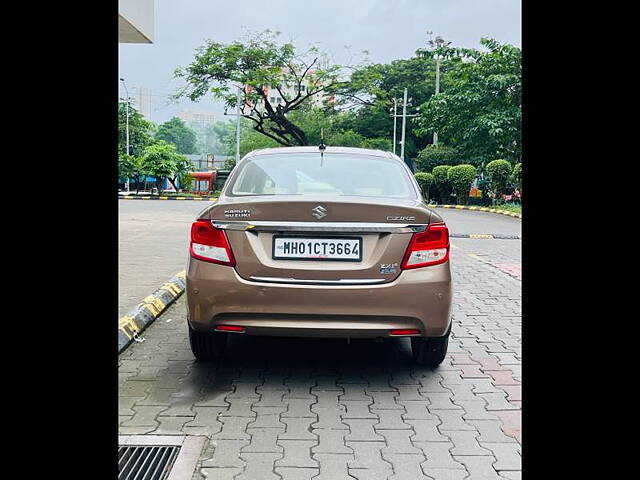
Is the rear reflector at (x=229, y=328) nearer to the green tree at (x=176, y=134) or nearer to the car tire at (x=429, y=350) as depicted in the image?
the car tire at (x=429, y=350)

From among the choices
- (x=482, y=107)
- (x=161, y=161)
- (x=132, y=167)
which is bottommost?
(x=132, y=167)

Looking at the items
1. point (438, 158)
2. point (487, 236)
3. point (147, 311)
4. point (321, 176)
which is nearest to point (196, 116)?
point (438, 158)

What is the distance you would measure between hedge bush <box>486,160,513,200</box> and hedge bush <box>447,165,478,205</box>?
7.91ft

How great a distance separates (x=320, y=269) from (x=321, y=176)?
958 mm

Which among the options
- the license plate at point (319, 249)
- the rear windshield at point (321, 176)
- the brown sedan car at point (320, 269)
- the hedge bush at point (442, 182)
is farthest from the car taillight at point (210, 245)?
the hedge bush at point (442, 182)

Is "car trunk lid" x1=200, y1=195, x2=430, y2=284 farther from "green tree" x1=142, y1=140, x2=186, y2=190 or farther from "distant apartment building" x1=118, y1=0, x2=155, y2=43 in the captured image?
"green tree" x1=142, y1=140, x2=186, y2=190

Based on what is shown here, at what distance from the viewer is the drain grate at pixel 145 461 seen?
10.4 feet

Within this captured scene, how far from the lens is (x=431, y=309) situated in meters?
4.39

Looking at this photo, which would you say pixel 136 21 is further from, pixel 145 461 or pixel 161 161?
pixel 161 161

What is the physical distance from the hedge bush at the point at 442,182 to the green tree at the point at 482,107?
159 centimetres

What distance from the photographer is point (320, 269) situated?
4.29 metres

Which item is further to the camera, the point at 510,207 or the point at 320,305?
the point at 510,207
